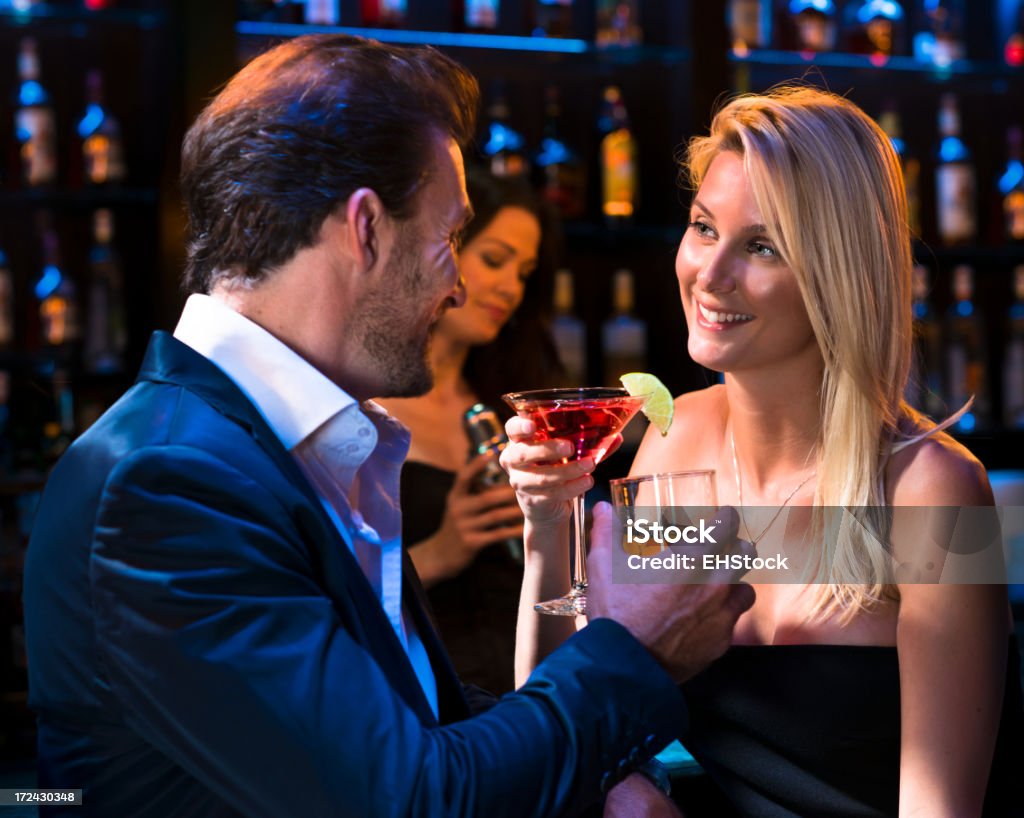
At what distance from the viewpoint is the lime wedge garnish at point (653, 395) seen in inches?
59.3

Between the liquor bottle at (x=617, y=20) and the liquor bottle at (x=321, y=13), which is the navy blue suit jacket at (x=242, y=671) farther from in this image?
the liquor bottle at (x=617, y=20)

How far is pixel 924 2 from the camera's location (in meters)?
3.79

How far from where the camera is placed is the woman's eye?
1.63 metres

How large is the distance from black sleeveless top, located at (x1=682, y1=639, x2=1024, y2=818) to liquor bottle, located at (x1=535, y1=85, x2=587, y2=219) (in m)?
2.06

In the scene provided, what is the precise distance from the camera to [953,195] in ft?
12.4

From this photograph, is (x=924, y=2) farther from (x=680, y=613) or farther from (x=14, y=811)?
(x=14, y=811)

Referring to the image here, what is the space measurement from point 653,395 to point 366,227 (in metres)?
0.50

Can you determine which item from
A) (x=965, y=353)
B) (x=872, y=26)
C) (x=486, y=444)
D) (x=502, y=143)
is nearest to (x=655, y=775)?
(x=486, y=444)

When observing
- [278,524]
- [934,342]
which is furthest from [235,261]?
[934,342]

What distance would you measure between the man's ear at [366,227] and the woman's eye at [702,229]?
598mm

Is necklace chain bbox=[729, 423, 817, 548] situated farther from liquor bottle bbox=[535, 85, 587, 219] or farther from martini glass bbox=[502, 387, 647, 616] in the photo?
liquor bottle bbox=[535, 85, 587, 219]

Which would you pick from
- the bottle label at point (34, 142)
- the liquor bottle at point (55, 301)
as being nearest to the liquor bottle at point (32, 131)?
the bottle label at point (34, 142)

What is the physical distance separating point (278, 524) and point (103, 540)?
5.0 inches

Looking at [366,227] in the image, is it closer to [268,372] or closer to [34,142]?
[268,372]
